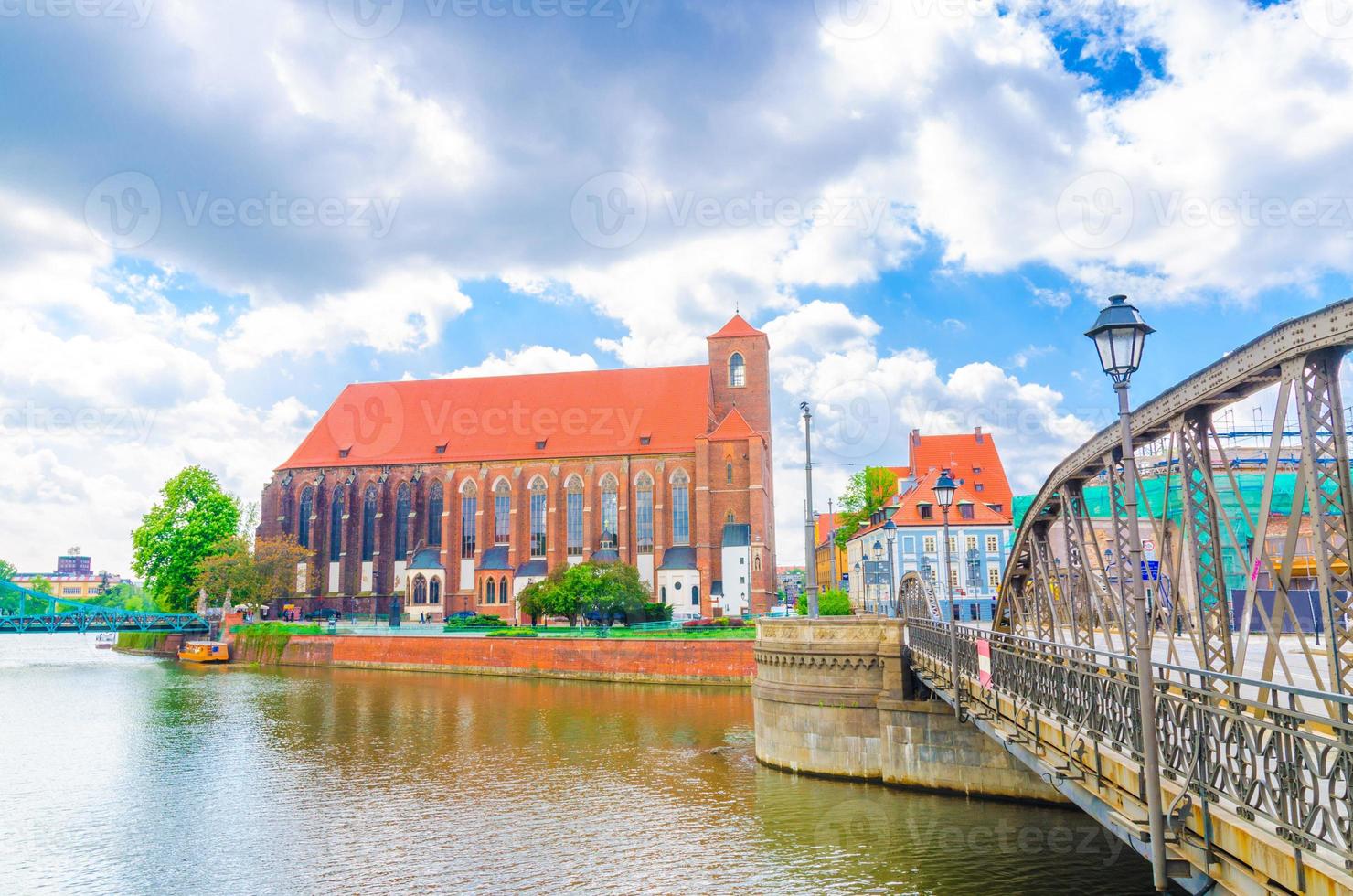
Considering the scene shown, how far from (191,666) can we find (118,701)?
19.2 meters

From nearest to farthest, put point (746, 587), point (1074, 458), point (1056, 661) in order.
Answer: point (1056, 661), point (1074, 458), point (746, 587)

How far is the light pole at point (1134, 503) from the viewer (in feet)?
23.0

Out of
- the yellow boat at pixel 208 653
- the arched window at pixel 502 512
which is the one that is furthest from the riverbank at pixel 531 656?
the arched window at pixel 502 512

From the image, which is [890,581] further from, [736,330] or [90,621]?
[90,621]

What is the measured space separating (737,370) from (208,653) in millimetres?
39208

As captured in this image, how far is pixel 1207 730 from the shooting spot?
7.12m

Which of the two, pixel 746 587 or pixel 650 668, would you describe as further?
pixel 746 587

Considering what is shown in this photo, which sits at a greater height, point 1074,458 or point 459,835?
point 1074,458

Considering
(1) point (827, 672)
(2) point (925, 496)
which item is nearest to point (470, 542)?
(2) point (925, 496)

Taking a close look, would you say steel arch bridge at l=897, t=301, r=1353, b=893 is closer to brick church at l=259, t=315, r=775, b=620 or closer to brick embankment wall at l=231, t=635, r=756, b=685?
brick embankment wall at l=231, t=635, r=756, b=685

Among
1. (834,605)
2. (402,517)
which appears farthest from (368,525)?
(834,605)

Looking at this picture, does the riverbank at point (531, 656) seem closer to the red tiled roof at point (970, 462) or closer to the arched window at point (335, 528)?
the arched window at point (335, 528)

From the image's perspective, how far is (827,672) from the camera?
20.2 metres

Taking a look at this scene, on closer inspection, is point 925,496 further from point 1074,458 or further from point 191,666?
point 191,666
